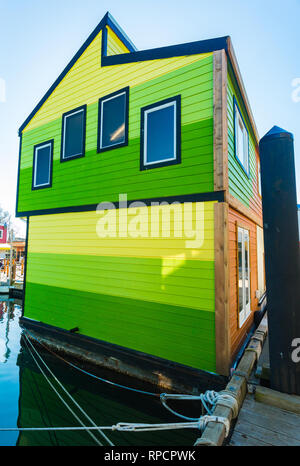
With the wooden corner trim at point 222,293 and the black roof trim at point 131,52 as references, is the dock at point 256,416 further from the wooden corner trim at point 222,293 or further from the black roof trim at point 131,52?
the black roof trim at point 131,52

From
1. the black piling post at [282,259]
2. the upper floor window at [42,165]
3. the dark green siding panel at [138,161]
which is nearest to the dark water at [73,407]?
the black piling post at [282,259]

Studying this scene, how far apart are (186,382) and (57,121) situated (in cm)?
859

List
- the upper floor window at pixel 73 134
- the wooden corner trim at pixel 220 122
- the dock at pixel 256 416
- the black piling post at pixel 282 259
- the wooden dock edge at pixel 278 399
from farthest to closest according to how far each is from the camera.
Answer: the upper floor window at pixel 73 134
the wooden corner trim at pixel 220 122
the black piling post at pixel 282 259
the wooden dock edge at pixel 278 399
the dock at pixel 256 416

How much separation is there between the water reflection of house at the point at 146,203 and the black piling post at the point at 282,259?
101cm

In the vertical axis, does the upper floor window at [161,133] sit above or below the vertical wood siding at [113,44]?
below

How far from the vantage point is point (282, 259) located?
11.5 feet

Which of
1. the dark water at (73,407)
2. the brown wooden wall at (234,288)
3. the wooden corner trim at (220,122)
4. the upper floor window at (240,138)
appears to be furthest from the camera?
the upper floor window at (240,138)

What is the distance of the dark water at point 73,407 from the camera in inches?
175

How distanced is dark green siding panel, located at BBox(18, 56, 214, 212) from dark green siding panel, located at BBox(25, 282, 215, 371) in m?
2.62

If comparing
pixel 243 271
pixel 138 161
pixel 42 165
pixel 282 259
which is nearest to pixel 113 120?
pixel 138 161

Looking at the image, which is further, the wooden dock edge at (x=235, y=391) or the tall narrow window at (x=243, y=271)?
the tall narrow window at (x=243, y=271)

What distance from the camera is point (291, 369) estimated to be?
3418 mm

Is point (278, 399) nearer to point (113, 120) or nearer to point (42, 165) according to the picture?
point (113, 120)

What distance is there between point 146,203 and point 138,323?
112 inches
